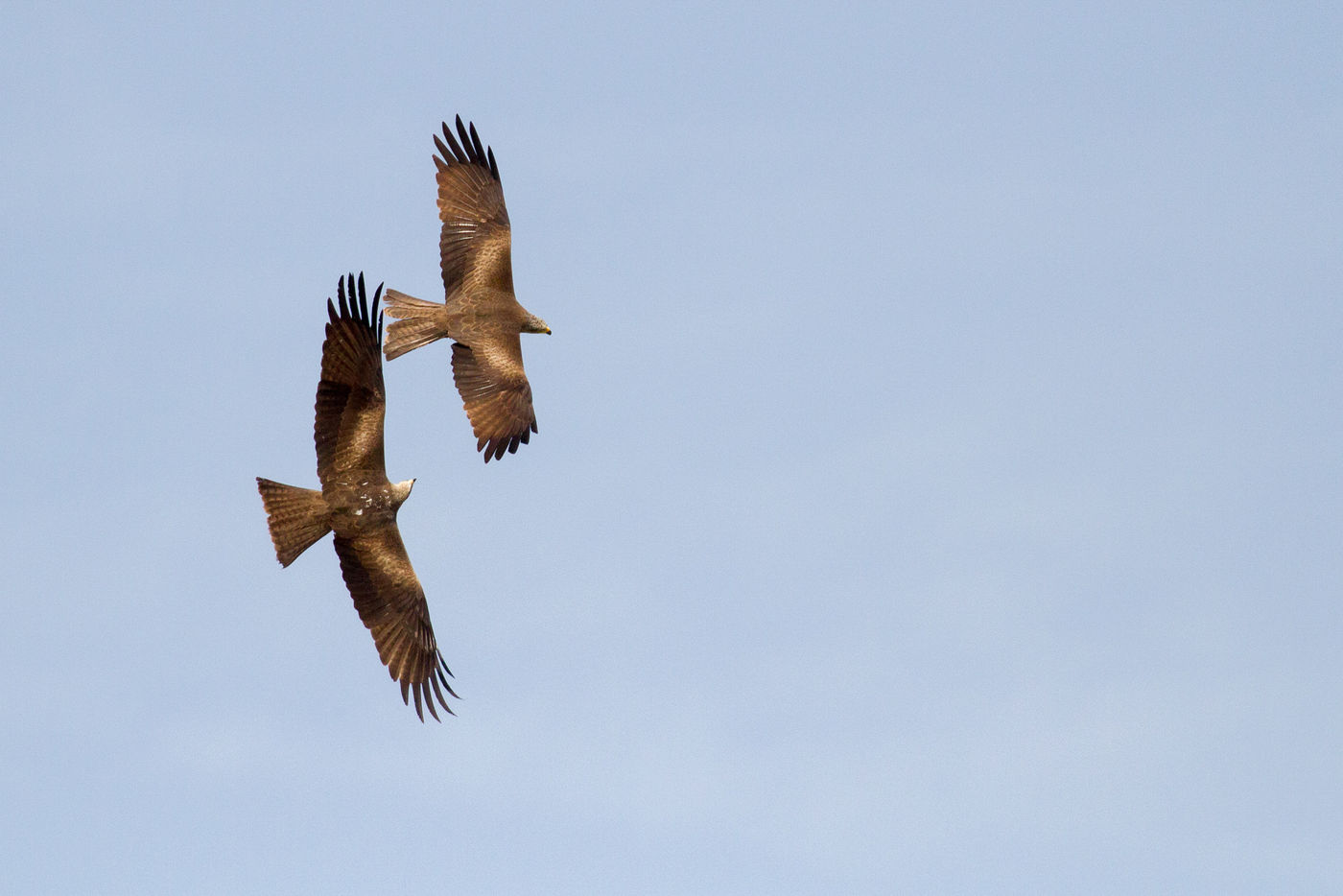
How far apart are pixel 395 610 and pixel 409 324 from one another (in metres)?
4.19

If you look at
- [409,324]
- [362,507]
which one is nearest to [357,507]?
[362,507]

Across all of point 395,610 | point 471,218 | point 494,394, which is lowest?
point 395,610

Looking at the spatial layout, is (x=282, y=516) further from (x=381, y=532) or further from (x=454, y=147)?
(x=454, y=147)

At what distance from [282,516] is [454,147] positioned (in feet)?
26.4

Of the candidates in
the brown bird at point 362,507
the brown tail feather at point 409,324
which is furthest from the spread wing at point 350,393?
the brown tail feather at point 409,324

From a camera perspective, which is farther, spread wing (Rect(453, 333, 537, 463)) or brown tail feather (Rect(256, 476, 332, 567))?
spread wing (Rect(453, 333, 537, 463))

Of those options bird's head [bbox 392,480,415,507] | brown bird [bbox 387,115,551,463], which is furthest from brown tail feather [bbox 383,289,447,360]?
bird's head [bbox 392,480,415,507]

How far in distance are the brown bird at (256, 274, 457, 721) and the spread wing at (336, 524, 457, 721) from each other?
0.04 ft

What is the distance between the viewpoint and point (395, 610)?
26859 millimetres

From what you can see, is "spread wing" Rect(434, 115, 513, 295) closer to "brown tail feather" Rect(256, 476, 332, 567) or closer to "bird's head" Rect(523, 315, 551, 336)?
"bird's head" Rect(523, 315, 551, 336)

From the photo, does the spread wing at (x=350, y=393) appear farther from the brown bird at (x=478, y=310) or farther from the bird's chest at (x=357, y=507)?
Result: the brown bird at (x=478, y=310)

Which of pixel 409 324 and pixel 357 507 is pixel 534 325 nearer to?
pixel 409 324

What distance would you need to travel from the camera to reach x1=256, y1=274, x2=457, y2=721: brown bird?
25125 mm

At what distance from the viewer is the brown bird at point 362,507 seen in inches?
989
